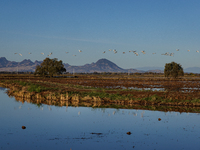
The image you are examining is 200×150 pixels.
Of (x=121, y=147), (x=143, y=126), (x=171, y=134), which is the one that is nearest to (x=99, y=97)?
(x=143, y=126)

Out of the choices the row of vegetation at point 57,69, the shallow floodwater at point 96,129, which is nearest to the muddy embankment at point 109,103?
the shallow floodwater at point 96,129

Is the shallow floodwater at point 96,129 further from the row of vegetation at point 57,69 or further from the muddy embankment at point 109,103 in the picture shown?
the row of vegetation at point 57,69

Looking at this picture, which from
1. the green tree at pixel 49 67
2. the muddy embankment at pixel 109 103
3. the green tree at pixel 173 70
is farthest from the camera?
the green tree at pixel 49 67

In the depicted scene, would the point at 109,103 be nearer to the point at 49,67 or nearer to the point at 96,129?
the point at 96,129

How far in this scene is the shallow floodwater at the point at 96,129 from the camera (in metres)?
17.1

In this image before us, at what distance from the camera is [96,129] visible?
21469 millimetres

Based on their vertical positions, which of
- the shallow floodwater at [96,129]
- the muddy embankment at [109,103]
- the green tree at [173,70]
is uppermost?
the green tree at [173,70]

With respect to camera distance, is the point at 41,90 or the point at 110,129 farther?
the point at 41,90

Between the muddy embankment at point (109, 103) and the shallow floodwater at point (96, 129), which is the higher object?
the muddy embankment at point (109, 103)

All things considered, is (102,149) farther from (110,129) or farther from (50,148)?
(110,129)

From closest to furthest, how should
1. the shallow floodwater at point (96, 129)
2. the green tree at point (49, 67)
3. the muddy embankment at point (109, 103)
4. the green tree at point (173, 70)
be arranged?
1. the shallow floodwater at point (96, 129)
2. the muddy embankment at point (109, 103)
3. the green tree at point (173, 70)
4. the green tree at point (49, 67)

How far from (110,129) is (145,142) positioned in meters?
4.25

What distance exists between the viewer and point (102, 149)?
52.9ft

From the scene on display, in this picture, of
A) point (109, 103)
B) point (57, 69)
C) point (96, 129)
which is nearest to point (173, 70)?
point (57, 69)
